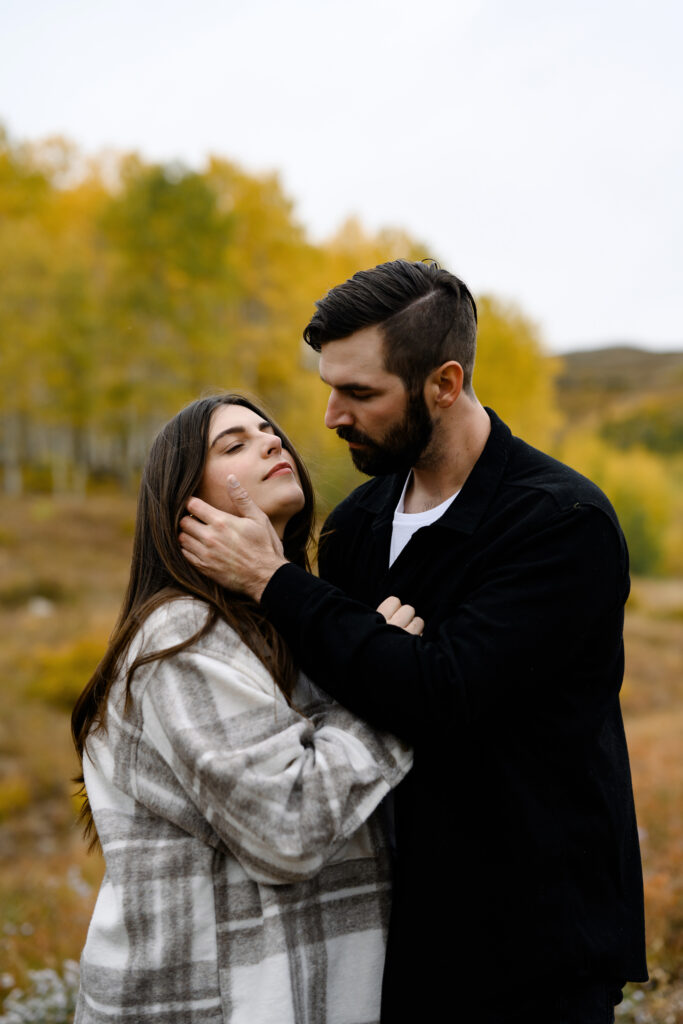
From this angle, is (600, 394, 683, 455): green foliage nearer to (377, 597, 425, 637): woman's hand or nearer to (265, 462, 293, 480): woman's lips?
(265, 462, 293, 480): woman's lips

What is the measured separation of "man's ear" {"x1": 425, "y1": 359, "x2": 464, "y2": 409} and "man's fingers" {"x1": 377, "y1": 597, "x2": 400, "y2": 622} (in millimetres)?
609

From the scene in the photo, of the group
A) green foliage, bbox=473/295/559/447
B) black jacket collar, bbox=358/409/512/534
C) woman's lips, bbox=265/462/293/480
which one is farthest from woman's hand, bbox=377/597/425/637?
green foliage, bbox=473/295/559/447

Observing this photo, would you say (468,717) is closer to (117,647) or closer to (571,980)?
(571,980)

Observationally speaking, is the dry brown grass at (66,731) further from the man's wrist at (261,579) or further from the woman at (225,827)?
the man's wrist at (261,579)

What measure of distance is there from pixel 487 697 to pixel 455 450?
0.83 meters

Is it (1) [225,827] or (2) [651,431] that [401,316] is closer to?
(1) [225,827]

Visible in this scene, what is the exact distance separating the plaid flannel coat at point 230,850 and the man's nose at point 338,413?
0.70 meters

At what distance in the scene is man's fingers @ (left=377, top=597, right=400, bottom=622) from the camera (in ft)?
7.78

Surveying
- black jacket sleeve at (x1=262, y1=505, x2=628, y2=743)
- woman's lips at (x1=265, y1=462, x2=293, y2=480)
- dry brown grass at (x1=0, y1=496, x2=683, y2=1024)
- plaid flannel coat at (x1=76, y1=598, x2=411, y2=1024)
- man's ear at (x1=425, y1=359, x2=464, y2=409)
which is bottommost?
dry brown grass at (x1=0, y1=496, x2=683, y2=1024)

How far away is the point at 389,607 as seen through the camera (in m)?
2.38

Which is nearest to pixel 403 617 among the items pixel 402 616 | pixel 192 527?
pixel 402 616

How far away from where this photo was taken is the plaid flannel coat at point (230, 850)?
6.73ft

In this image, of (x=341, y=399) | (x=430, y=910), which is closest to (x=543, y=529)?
(x=341, y=399)

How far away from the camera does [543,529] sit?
223cm
